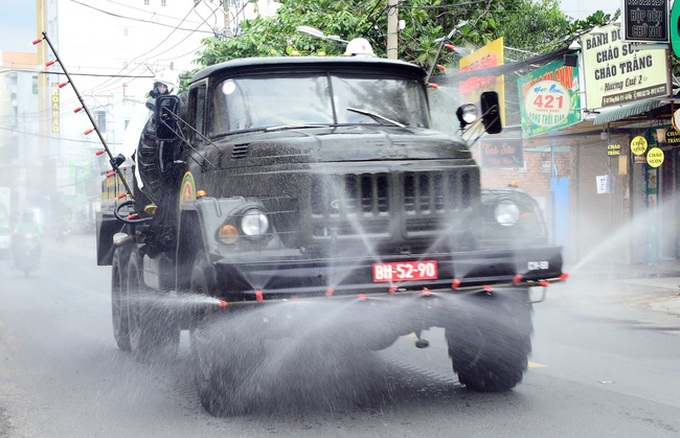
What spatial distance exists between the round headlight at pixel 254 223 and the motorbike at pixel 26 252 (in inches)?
774

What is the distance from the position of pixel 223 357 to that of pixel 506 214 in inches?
94.0

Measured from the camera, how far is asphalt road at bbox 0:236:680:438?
6434mm

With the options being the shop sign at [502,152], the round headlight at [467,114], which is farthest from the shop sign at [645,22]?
the shop sign at [502,152]

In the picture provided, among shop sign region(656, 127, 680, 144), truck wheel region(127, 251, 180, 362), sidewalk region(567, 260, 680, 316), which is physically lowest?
sidewalk region(567, 260, 680, 316)

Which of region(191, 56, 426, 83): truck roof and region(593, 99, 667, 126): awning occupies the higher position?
region(593, 99, 667, 126): awning

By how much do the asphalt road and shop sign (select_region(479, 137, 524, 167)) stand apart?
42.6ft

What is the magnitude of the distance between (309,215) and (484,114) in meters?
2.02

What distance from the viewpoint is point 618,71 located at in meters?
17.8

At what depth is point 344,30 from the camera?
23.8 metres

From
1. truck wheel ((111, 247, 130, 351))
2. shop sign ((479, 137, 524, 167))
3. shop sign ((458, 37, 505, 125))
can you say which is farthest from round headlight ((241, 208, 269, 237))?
shop sign ((479, 137, 524, 167))

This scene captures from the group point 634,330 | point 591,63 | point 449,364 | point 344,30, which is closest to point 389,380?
point 449,364

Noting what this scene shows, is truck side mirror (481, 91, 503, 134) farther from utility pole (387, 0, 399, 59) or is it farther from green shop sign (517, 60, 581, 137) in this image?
utility pole (387, 0, 399, 59)

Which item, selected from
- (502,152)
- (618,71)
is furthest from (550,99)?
(502,152)

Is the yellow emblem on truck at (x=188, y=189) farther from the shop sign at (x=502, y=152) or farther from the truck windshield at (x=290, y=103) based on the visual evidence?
the shop sign at (x=502, y=152)
